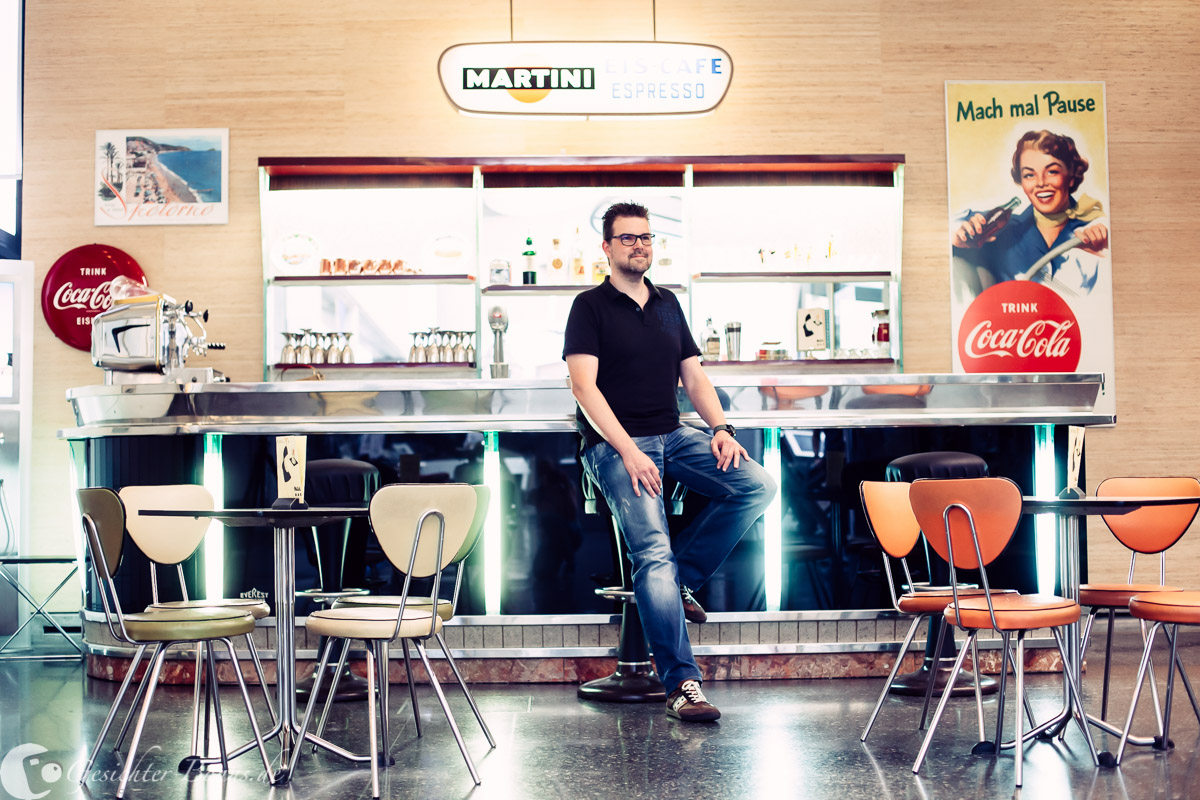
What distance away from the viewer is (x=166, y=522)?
3494 millimetres

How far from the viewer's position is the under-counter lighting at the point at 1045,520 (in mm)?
4258

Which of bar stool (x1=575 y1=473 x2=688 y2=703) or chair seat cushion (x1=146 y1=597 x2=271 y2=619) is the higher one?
chair seat cushion (x1=146 y1=597 x2=271 y2=619)

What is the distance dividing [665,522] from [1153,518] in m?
1.71

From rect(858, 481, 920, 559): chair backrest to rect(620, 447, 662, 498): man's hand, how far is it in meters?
0.72

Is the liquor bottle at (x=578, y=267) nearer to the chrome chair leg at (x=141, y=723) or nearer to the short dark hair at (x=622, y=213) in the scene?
the short dark hair at (x=622, y=213)

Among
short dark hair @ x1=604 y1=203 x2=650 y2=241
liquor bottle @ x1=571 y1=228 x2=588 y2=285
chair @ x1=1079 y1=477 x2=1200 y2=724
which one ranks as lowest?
chair @ x1=1079 y1=477 x2=1200 y2=724

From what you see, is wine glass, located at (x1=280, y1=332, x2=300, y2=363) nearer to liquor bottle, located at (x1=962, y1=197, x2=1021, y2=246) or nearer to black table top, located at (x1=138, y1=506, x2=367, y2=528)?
black table top, located at (x1=138, y1=506, x2=367, y2=528)

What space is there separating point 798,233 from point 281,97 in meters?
3.13

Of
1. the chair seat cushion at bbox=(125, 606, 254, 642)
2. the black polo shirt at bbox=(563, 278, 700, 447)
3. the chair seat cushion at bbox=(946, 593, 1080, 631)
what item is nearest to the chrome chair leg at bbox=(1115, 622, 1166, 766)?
the chair seat cushion at bbox=(946, 593, 1080, 631)

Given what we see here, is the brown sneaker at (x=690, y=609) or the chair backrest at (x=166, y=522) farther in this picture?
the brown sneaker at (x=690, y=609)

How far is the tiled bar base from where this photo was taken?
13.9 feet

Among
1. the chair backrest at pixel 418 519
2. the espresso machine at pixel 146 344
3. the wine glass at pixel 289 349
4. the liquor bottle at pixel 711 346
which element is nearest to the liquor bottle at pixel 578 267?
the liquor bottle at pixel 711 346

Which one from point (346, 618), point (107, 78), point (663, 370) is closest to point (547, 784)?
point (346, 618)

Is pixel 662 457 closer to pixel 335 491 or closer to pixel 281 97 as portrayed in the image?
pixel 335 491
